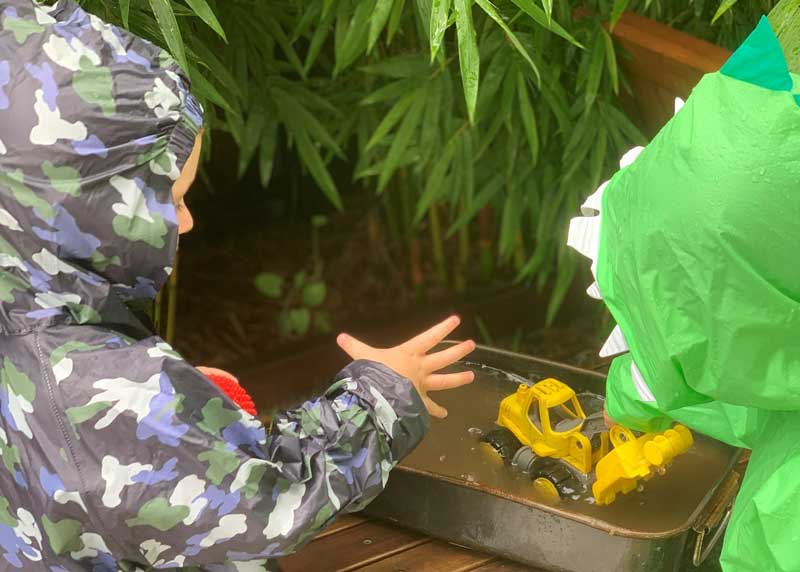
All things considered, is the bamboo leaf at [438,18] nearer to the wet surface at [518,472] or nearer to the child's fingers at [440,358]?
the child's fingers at [440,358]

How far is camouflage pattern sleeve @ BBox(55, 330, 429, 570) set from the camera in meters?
1.00

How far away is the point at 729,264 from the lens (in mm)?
909

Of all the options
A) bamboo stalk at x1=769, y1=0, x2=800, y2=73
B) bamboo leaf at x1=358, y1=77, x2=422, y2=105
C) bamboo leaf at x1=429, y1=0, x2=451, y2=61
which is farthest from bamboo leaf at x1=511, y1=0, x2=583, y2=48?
bamboo leaf at x1=358, y1=77, x2=422, y2=105

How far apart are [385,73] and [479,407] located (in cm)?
65

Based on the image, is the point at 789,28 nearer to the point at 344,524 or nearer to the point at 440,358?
the point at 440,358

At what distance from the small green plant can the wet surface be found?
1.35 meters

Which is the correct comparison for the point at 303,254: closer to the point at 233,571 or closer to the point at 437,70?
the point at 437,70

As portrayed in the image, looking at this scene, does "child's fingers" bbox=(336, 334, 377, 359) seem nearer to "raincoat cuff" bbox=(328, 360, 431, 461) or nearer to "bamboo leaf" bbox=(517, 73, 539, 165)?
"raincoat cuff" bbox=(328, 360, 431, 461)

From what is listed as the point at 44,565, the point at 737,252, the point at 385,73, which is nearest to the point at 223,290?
the point at 385,73

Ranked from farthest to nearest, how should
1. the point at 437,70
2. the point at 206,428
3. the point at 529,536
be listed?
1. the point at 437,70
2. the point at 529,536
3. the point at 206,428

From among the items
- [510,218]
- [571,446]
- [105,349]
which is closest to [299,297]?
[510,218]

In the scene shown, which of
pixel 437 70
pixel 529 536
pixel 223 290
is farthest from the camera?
pixel 223 290

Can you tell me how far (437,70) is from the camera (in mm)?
1932

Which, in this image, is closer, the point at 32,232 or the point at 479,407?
the point at 32,232
